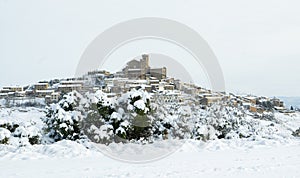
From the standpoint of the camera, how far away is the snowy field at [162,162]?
A: 5.35 metres

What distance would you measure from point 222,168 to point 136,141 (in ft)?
13.3

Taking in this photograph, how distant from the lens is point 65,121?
9586mm

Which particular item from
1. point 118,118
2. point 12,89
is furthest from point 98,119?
point 12,89

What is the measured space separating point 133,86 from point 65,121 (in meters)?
5.06

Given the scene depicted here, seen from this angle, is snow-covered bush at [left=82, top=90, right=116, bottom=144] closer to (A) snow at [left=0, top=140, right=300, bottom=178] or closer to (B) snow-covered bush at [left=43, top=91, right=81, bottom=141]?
(B) snow-covered bush at [left=43, top=91, right=81, bottom=141]

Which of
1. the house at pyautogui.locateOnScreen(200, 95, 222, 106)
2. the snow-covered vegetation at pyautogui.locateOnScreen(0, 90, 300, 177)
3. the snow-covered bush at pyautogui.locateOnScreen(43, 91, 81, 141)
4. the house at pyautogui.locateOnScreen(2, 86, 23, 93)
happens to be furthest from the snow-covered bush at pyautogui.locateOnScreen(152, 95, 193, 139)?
the house at pyautogui.locateOnScreen(2, 86, 23, 93)

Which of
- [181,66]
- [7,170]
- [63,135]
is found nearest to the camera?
[7,170]

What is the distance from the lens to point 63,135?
9.59 m

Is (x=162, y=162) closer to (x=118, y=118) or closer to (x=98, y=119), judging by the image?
(x=118, y=118)

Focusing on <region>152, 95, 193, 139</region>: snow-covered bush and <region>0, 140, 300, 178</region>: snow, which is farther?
<region>152, 95, 193, 139</region>: snow-covered bush

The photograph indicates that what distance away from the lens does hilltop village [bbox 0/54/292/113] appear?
13.8 meters

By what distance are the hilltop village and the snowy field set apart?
12.0 feet

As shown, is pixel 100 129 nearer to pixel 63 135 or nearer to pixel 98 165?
pixel 63 135

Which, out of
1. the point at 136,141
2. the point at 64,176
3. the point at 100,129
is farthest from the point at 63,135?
the point at 64,176
